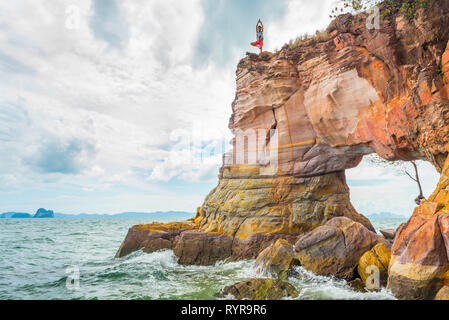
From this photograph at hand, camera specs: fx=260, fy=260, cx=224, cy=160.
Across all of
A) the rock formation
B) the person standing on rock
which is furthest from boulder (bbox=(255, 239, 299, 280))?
the person standing on rock

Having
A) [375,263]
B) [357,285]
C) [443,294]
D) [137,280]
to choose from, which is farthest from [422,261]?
[137,280]

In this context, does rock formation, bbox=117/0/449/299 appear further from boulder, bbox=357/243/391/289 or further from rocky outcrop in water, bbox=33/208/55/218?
rocky outcrop in water, bbox=33/208/55/218

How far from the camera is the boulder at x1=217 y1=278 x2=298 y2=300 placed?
9.20 metres

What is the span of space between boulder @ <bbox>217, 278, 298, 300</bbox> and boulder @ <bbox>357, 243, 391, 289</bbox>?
326 centimetres

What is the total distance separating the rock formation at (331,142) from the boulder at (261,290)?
2.95m

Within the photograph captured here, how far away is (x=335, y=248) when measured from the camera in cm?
1185

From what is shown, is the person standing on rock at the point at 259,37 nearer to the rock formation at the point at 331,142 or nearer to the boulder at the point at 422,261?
the rock formation at the point at 331,142

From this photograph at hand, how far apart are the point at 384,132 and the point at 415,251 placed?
785cm

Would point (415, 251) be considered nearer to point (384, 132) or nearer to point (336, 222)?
point (336, 222)

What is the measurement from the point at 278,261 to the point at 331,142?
30.0ft

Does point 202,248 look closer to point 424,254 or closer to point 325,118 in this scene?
point 325,118

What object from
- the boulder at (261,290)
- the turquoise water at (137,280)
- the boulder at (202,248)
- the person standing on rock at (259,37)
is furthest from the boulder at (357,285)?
the person standing on rock at (259,37)

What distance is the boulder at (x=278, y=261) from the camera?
12062 mm
